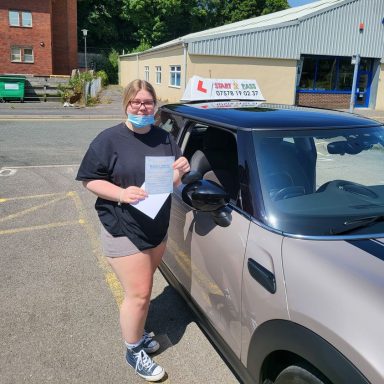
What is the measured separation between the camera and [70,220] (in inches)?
224

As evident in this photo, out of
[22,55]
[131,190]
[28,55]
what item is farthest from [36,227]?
[28,55]

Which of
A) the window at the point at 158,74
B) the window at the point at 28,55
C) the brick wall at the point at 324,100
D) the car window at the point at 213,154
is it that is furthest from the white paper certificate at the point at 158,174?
the window at the point at 28,55

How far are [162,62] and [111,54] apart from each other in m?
23.7

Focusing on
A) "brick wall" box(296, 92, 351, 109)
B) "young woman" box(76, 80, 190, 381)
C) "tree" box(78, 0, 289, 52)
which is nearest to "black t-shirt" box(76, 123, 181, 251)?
"young woman" box(76, 80, 190, 381)

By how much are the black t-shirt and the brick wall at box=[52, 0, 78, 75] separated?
4363cm

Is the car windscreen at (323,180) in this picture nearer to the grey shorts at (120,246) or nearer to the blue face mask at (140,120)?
the blue face mask at (140,120)

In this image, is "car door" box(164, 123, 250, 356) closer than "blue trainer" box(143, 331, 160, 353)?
Yes

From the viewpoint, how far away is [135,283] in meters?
2.52

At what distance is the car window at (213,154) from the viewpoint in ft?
11.0

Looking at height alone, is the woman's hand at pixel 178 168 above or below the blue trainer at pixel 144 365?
above

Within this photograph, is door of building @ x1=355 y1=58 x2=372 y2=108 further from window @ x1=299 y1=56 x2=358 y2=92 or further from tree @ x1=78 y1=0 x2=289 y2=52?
tree @ x1=78 y1=0 x2=289 y2=52

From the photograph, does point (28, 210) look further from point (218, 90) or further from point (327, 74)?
point (327, 74)

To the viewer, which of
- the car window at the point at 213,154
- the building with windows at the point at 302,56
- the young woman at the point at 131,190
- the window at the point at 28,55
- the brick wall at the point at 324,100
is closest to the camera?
the young woman at the point at 131,190

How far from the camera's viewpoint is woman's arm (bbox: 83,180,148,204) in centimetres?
222
